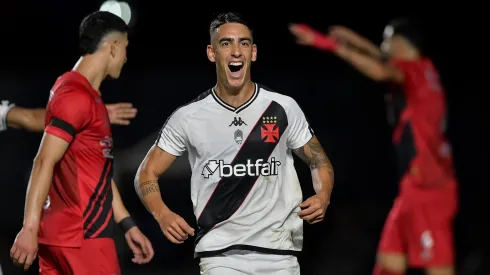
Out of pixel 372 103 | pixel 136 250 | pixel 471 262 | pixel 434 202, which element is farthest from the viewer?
pixel 372 103

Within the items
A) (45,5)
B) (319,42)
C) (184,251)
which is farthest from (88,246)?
(45,5)

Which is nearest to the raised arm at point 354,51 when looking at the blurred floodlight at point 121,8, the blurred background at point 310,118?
the blurred background at point 310,118

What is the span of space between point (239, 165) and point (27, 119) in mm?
1354

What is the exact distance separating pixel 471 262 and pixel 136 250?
4.15 m

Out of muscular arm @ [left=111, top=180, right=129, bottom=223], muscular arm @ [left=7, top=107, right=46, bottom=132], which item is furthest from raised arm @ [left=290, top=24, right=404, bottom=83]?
muscular arm @ [left=7, top=107, right=46, bottom=132]

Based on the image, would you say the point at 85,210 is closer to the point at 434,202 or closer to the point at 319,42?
the point at 319,42

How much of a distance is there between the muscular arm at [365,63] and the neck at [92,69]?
1335 millimetres

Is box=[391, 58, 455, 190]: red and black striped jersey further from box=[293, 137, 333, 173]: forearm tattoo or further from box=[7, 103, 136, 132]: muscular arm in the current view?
box=[7, 103, 136, 132]: muscular arm

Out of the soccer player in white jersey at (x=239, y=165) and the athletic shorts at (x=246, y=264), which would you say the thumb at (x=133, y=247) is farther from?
the athletic shorts at (x=246, y=264)

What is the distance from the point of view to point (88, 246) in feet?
15.5

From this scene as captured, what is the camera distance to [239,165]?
477cm

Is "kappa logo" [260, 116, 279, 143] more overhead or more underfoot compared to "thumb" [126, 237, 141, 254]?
more overhead

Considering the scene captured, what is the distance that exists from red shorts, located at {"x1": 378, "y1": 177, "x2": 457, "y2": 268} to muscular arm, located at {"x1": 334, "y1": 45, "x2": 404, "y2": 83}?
116 cm

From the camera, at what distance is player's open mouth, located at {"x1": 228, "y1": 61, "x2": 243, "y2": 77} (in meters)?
4.79
